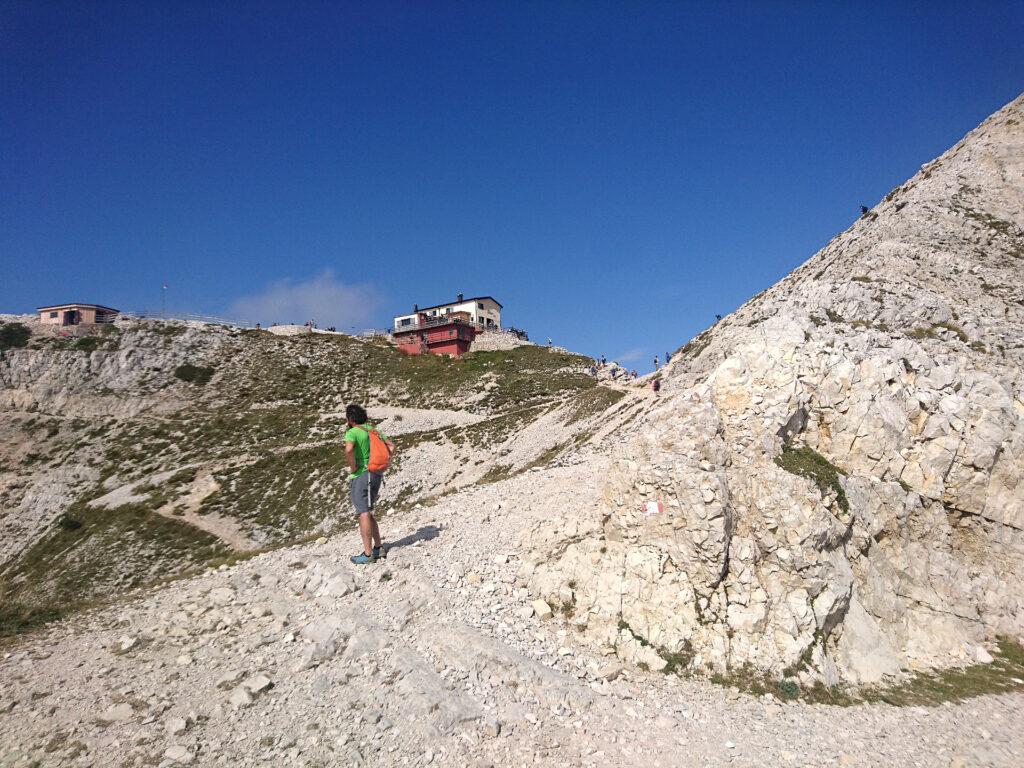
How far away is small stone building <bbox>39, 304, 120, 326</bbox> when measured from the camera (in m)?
81.6

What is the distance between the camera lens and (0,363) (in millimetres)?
70312

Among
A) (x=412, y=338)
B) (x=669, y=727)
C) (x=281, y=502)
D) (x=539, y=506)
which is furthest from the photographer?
(x=412, y=338)

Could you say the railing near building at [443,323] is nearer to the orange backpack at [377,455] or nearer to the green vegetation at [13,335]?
the green vegetation at [13,335]

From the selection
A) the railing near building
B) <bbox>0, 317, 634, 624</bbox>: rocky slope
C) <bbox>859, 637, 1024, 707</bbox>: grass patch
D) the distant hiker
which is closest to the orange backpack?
the distant hiker

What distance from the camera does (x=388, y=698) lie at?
10.3 m

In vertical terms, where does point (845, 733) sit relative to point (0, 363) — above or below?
below

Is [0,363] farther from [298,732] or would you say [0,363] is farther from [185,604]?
[298,732]

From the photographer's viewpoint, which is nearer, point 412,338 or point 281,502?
point 281,502

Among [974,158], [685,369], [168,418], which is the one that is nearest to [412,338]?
[168,418]

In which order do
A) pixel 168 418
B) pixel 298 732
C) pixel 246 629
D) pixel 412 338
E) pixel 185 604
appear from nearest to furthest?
pixel 298 732
pixel 246 629
pixel 185 604
pixel 168 418
pixel 412 338

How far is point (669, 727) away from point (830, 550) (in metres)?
6.98

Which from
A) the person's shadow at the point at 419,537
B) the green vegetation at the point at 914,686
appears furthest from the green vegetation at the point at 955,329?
the person's shadow at the point at 419,537

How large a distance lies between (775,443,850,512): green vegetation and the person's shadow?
10.8 metres

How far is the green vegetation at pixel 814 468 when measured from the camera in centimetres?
1526
